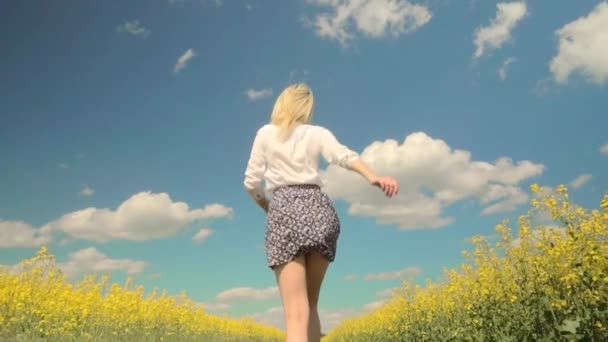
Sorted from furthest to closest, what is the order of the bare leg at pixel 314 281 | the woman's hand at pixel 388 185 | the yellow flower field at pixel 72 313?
1. the yellow flower field at pixel 72 313
2. the bare leg at pixel 314 281
3. the woman's hand at pixel 388 185

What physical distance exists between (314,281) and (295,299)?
0.25 meters

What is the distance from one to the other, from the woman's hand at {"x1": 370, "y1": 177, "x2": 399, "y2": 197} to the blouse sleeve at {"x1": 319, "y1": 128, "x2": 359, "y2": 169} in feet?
1.21

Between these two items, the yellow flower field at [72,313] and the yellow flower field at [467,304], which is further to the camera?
the yellow flower field at [72,313]

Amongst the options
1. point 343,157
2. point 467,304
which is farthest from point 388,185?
point 467,304

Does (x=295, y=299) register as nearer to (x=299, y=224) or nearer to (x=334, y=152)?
(x=299, y=224)

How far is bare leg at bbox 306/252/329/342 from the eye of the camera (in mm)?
3742

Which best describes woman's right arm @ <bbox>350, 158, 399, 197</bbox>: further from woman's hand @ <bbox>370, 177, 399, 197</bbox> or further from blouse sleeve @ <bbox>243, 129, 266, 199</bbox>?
blouse sleeve @ <bbox>243, 129, 266, 199</bbox>

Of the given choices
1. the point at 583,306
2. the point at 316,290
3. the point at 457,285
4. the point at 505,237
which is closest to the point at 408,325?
the point at 457,285

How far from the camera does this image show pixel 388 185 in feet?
11.4

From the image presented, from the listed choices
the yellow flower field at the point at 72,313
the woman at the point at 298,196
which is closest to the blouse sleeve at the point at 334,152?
the woman at the point at 298,196

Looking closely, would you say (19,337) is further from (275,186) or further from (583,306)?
(583,306)

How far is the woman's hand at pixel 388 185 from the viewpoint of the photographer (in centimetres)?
347

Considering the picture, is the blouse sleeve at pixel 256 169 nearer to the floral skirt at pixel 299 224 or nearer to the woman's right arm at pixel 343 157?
the floral skirt at pixel 299 224

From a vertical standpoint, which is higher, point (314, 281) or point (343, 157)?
point (343, 157)
